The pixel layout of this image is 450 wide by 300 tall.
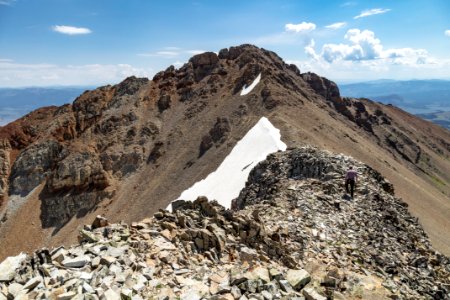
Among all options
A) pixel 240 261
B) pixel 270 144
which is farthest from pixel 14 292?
pixel 270 144

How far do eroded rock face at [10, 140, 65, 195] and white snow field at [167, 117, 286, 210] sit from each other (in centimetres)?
3996

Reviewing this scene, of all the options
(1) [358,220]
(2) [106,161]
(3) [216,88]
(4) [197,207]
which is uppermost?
(3) [216,88]

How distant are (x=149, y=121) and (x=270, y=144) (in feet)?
135

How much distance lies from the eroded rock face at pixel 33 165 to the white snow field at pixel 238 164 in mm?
39960

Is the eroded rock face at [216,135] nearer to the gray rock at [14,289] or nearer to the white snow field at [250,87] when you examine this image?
the white snow field at [250,87]

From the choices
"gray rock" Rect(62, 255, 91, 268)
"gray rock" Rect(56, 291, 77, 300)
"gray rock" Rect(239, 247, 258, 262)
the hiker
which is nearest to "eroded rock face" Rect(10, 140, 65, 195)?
the hiker

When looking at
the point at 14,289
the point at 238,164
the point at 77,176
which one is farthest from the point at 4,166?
the point at 14,289

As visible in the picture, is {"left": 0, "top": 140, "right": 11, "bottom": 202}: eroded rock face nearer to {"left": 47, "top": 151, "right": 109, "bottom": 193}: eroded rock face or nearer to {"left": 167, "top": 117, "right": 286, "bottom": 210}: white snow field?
{"left": 47, "top": 151, "right": 109, "bottom": 193}: eroded rock face

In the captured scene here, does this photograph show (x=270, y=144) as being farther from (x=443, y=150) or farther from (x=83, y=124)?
(x=443, y=150)

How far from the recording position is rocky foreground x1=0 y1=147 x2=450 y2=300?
11539 mm

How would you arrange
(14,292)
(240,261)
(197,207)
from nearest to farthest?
1. (14,292)
2. (240,261)
3. (197,207)

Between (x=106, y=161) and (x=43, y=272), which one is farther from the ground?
(x=43, y=272)

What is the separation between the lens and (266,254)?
688 inches

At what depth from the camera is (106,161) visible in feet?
268
